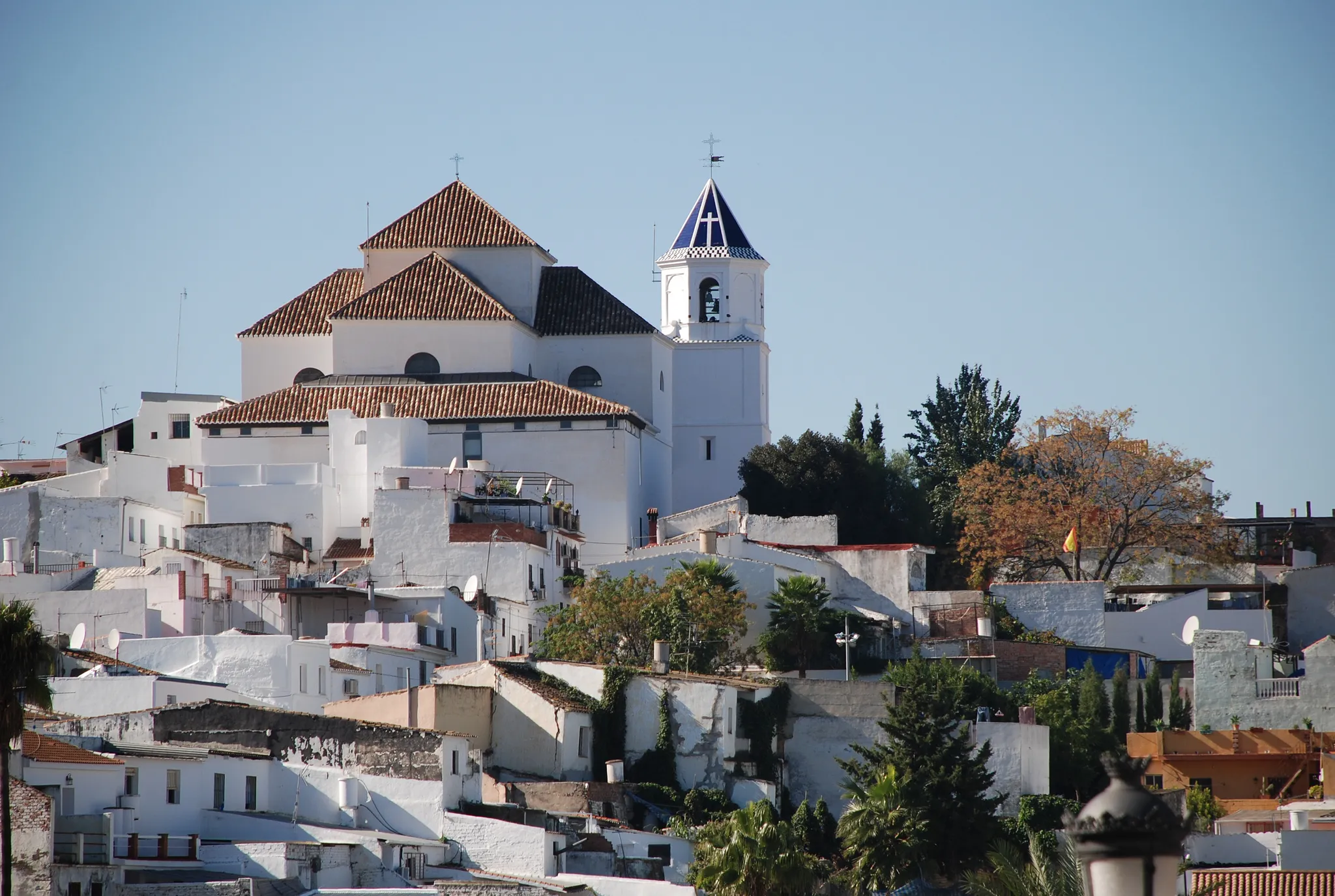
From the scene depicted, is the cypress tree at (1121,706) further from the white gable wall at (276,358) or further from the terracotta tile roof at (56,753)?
the white gable wall at (276,358)

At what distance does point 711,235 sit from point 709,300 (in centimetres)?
290

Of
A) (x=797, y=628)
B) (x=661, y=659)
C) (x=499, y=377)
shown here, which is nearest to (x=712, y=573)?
(x=797, y=628)

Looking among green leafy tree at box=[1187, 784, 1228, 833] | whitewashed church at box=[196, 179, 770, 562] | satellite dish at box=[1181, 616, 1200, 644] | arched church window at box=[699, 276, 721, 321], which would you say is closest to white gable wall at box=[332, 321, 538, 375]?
whitewashed church at box=[196, 179, 770, 562]

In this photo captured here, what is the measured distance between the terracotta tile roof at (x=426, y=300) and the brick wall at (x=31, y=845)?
1489 inches

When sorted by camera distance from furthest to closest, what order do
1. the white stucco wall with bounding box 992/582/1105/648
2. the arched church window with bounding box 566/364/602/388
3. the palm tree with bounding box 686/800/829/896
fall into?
the arched church window with bounding box 566/364/602/388 < the white stucco wall with bounding box 992/582/1105/648 < the palm tree with bounding box 686/800/829/896

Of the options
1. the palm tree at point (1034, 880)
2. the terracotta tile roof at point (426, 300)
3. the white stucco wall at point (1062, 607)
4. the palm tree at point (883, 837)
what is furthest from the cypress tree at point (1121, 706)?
the terracotta tile roof at point (426, 300)

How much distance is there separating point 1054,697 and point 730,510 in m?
15.0

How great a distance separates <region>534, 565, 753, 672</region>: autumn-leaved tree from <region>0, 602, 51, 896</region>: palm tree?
15643 millimetres

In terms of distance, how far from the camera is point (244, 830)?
90.0 ft

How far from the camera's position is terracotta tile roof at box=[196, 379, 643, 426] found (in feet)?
184

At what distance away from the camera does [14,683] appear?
2405cm

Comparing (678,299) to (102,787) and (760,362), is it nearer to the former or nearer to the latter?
(760,362)

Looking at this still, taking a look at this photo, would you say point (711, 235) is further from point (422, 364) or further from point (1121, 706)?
point (1121, 706)

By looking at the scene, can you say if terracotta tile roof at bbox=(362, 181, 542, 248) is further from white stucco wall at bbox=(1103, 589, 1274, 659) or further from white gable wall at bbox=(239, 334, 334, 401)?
white stucco wall at bbox=(1103, 589, 1274, 659)
